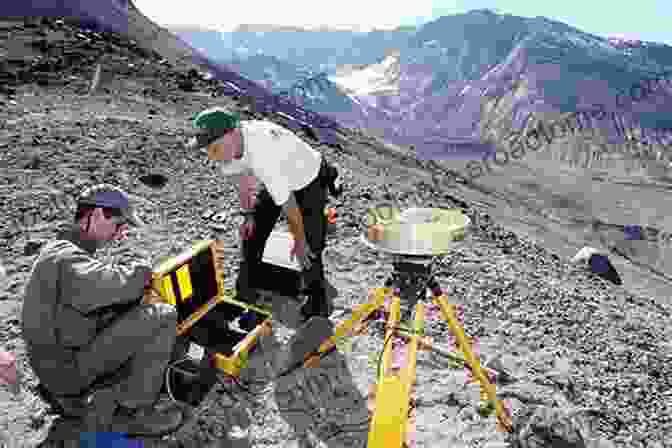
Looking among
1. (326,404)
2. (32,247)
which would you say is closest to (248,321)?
(326,404)

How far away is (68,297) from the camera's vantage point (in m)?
2.88

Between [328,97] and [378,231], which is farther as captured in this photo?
[328,97]

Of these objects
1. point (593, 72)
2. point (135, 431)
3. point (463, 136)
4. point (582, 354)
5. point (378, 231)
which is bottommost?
point (463, 136)

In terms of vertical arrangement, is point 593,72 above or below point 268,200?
above

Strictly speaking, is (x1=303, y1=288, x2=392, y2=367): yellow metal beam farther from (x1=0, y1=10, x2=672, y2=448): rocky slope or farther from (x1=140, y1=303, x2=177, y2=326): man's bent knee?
(x1=140, y1=303, x2=177, y2=326): man's bent knee

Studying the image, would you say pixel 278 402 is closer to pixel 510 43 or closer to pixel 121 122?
pixel 121 122

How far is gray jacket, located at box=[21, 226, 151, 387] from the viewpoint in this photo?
287cm

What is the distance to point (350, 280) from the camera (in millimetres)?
5840

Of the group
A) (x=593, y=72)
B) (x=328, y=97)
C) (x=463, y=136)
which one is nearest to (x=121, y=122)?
(x=463, y=136)

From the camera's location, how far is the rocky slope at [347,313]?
3.81 metres

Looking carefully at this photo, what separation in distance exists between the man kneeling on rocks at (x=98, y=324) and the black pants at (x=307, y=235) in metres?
1.46

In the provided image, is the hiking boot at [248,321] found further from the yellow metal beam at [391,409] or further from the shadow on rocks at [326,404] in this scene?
the yellow metal beam at [391,409]

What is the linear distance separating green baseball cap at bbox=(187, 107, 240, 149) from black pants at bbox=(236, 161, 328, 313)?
0.92m

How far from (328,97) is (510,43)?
237ft
